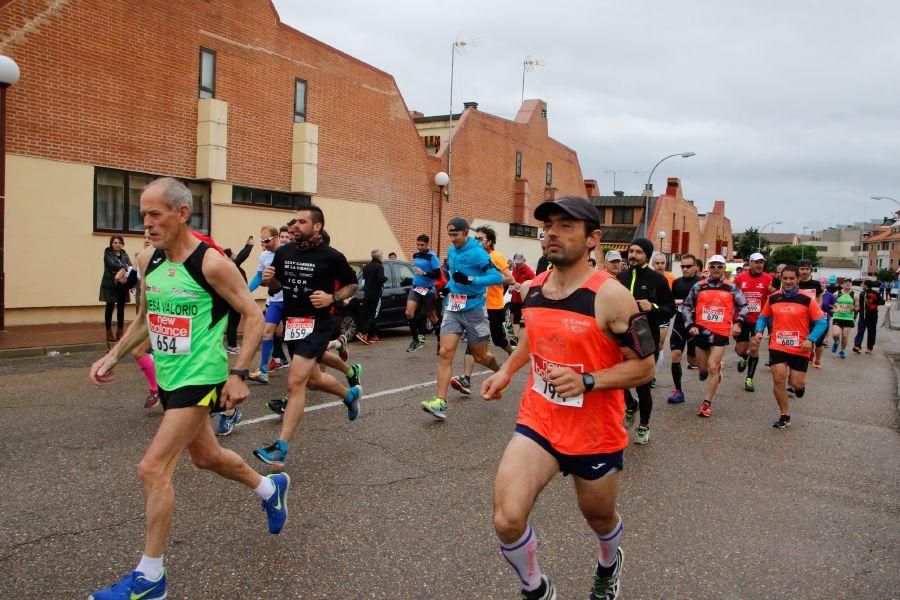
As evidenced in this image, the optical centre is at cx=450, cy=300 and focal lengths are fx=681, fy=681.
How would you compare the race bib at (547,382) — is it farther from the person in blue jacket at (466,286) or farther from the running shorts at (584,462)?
the person in blue jacket at (466,286)

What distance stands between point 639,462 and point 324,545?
3.11 m

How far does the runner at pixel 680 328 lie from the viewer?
8688 millimetres

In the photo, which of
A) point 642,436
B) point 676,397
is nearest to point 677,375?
point 676,397

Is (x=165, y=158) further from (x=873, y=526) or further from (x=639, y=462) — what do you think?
(x=873, y=526)

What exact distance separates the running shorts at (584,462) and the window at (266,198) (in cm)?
1496

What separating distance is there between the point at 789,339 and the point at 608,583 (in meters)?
5.41

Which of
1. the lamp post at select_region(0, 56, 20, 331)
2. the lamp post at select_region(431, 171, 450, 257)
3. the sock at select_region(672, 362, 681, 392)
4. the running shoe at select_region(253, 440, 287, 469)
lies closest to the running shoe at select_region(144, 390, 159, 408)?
the running shoe at select_region(253, 440, 287, 469)

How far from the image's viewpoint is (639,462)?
5.91m

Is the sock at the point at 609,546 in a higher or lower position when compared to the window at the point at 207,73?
lower

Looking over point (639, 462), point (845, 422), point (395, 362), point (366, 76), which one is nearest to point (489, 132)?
point (366, 76)

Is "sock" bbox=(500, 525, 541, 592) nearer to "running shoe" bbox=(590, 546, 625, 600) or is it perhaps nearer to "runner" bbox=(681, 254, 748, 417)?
"running shoe" bbox=(590, 546, 625, 600)

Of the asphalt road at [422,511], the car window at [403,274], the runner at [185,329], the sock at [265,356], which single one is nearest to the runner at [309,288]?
the asphalt road at [422,511]

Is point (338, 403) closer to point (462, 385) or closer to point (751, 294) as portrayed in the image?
point (462, 385)

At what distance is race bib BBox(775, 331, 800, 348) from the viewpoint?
760 centimetres
